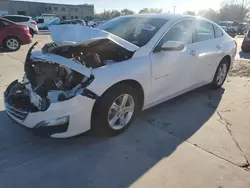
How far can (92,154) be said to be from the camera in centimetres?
301

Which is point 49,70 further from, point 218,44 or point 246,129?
point 218,44

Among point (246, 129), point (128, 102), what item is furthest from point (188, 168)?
point (246, 129)

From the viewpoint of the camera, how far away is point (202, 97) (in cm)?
506

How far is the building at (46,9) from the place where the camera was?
58.8m

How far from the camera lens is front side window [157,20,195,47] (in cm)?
384

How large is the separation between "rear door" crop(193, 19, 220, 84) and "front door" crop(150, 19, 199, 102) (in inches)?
6.6

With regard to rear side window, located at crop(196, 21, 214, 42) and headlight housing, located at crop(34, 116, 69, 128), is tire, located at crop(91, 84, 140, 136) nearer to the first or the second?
headlight housing, located at crop(34, 116, 69, 128)

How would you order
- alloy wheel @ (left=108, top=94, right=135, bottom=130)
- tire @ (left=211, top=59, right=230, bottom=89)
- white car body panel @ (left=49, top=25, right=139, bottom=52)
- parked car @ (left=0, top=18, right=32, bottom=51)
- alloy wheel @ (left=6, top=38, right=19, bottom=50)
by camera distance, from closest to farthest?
alloy wheel @ (left=108, top=94, right=135, bottom=130)
white car body panel @ (left=49, top=25, right=139, bottom=52)
tire @ (left=211, top=59, right=230, bottom=89)
parked car @ (left=0, top=18, right=32, bottom=51)
alloy wheel @ (left=6, top=38, right=19, bottom=50)

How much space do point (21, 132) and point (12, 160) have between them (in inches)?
26.1

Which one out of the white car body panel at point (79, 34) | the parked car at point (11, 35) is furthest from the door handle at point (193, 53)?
the parked car at point (11, 35)

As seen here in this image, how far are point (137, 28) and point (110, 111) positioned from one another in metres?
1.59

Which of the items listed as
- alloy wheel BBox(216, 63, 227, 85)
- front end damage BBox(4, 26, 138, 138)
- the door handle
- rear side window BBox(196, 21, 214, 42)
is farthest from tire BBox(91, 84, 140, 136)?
alloy wheel BBox(216, 63, 227, 85)

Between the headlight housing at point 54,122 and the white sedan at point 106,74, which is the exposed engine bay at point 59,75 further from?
the headlight housing at point 54,122

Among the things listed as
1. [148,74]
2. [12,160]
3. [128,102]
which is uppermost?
[148,74]
